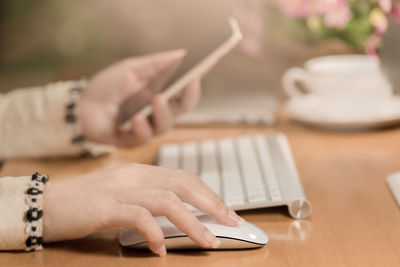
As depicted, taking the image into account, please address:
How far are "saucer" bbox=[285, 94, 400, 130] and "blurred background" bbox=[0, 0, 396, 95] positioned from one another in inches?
8.6

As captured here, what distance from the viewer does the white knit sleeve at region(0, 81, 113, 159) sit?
106cm

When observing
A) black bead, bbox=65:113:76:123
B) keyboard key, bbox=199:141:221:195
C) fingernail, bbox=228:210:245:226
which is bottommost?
fingernail, bbox=228:210:245:226

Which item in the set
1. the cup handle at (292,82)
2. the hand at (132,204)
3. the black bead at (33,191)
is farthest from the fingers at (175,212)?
the cup handle at (292,82)

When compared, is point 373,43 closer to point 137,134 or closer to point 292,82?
point 292,82

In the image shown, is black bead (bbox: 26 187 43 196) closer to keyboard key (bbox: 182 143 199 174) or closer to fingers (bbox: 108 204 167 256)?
fingers (bbox: 108 204 167 256)

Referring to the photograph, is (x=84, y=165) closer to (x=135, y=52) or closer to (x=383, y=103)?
(x=135, y=52)

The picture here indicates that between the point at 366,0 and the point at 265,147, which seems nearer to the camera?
the point at 265,147

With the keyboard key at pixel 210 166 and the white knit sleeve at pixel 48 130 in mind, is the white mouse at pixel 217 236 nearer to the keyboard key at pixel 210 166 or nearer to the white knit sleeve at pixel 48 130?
the keyboard key at pixel 210 166

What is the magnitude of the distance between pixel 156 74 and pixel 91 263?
0.55m

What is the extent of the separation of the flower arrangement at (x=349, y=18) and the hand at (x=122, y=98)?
12.8 inches

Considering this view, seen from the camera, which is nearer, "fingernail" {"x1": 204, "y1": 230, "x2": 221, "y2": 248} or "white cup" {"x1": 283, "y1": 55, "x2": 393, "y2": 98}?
"fingernail" {"x1": 204, "y1": 230, "x2": 221, "y2": 248}

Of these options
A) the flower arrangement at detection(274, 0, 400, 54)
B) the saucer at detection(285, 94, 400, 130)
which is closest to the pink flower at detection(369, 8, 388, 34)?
the flower arrangement at detection(274, 0, 400, 54)

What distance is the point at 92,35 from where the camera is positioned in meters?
1.35

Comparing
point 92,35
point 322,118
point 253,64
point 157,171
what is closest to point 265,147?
point 322,118
